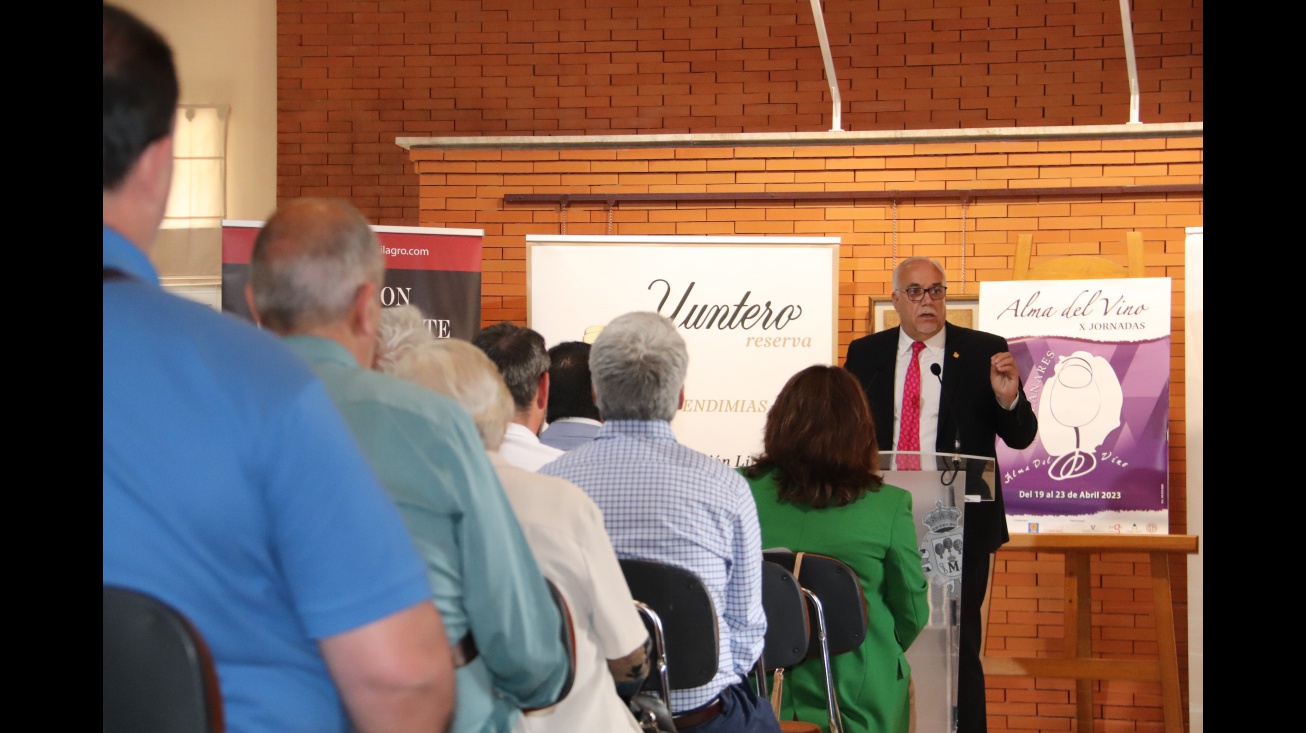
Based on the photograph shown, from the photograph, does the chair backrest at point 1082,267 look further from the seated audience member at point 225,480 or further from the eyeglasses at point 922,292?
the seated audience member at point 225,480

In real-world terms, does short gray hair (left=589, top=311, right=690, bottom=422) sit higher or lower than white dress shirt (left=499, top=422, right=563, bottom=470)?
higher

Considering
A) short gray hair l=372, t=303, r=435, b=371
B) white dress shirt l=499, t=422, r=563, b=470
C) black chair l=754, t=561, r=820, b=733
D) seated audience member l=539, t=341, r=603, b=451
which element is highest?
short gray hair l=372, t=303, r=435, b=371

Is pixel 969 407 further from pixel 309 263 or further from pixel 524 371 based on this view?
pixel 309 263

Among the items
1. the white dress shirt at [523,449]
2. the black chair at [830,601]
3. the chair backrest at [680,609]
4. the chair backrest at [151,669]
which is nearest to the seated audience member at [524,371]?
the white dress shirt at [523,449]

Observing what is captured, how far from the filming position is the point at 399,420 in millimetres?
1065

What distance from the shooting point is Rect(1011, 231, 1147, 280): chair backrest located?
15.5ft

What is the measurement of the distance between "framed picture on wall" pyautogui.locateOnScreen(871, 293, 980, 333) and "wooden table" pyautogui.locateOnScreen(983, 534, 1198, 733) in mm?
1444

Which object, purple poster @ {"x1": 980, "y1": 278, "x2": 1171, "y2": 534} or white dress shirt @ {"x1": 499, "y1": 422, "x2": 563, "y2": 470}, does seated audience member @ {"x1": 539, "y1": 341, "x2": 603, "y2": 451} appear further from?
purple poster @ {"x1": 980, "y1": 278, "x2": 1171, "y2": 534}

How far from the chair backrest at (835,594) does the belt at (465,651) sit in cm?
141

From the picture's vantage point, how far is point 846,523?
2.65 meters

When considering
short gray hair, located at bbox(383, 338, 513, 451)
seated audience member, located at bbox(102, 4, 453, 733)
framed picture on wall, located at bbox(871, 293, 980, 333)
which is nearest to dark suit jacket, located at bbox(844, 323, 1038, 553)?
framed picture on wall, located at bbox(871, 293, 980, 333)

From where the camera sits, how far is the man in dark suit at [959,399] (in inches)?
144

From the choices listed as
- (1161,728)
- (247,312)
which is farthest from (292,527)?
(1161,728)

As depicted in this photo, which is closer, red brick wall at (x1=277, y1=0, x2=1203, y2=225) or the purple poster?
the purple poster
